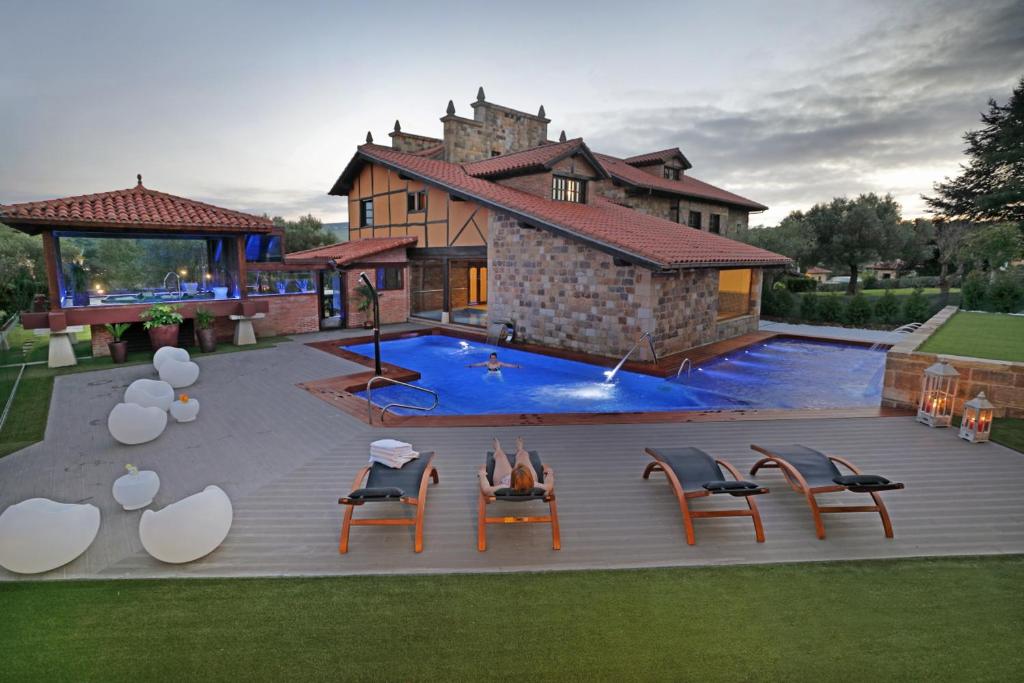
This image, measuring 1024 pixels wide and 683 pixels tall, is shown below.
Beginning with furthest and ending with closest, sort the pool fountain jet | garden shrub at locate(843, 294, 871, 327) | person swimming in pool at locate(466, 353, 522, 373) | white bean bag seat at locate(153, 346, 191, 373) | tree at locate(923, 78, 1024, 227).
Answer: tree at locate(923, 78, 1024, 227) → garden shrub at locate(843, 294, 871, 327) → person swimming in pool at locate(466, 353, 522, 373) → the pool fountain jet → white bean bag seat at locate(153, 346, 191, 373)

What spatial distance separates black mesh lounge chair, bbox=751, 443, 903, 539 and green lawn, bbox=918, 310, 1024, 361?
18.9 ft

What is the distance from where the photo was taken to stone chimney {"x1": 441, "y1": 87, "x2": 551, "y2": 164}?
74.4 feet

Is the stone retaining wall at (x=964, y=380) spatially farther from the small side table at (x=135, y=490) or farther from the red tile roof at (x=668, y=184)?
the red tile roof at (x=668, y=184)

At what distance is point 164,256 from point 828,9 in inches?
871

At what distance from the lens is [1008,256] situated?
52.4ft

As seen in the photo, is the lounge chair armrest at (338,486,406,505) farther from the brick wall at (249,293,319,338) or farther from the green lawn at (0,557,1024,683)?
the brick wall at (249,293,319,338)

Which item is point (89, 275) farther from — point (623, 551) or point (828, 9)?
point (828, 9)

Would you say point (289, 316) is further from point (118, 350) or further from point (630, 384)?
point (630, 384)

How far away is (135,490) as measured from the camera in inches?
215

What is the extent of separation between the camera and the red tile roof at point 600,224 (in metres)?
12.7

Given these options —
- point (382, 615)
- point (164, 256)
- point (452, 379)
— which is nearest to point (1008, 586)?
point (382, 615)

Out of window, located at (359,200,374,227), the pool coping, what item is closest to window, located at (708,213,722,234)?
the pool coping

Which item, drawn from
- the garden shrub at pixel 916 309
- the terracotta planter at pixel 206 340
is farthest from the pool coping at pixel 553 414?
the garden shrub at pixel 916 309

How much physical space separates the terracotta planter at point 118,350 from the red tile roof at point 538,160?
1281cm
